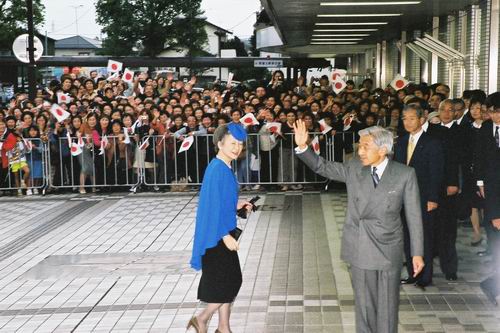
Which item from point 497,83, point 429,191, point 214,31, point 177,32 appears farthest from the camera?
point 214,31

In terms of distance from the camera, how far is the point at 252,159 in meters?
16.4

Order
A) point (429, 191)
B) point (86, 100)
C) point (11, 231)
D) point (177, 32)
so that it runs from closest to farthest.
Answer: point (429, 191) → point (11, 231) → point (86, 100) → point (177, 32)

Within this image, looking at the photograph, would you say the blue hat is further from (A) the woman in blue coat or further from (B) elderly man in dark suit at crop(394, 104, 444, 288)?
(B) elderly man in dark suit at crop(394, 104, 444, 288)

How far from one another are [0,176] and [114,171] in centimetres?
227

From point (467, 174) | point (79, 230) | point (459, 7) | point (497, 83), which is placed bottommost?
point (79, 230)

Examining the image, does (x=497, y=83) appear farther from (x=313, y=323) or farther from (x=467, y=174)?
(x=313, y=323)

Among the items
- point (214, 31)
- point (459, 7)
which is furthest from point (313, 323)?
point (214, 31)

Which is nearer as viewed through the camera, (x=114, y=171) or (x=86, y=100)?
(x=114, y=171)

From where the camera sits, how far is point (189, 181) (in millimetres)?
16688

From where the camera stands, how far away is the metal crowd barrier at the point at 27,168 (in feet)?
53.6

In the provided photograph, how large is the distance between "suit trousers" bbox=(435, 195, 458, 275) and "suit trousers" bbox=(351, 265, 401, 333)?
3.14 meters

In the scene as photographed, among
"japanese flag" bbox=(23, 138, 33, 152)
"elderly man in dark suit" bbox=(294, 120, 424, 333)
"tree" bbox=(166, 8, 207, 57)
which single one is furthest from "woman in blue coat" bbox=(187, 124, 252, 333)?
"tree" bbox=(166, 8, 207, 57)

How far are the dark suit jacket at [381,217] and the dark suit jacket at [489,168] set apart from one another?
2309 millimetres

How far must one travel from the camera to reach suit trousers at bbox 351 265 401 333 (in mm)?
5949
